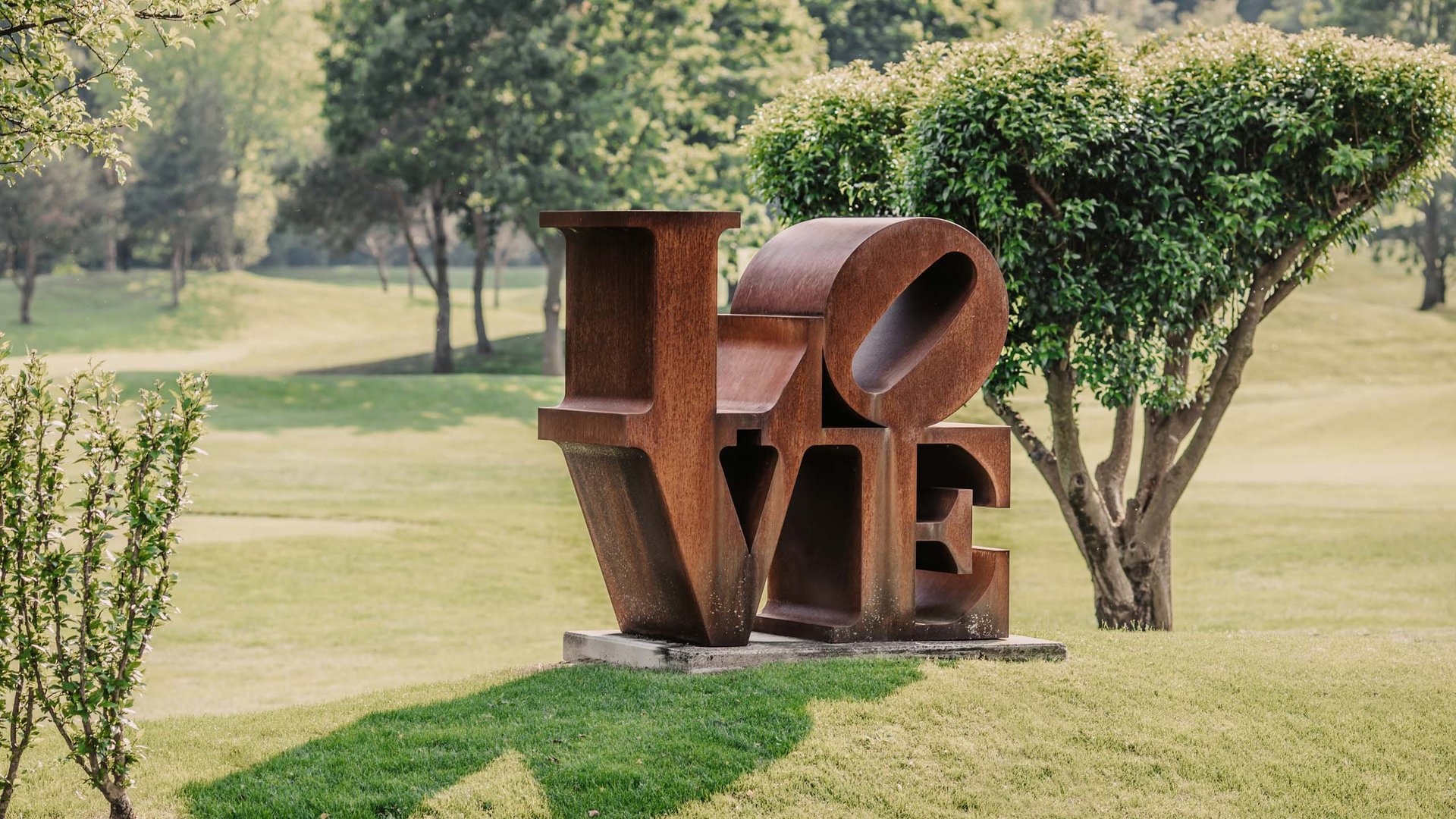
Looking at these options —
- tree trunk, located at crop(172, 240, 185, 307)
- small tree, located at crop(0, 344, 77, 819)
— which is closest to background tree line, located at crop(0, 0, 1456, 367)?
tree trunk, located at crop(172, 240, 185, 307)

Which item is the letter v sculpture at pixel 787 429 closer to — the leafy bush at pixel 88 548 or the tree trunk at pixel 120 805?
the leafy bush at pixel 88 548

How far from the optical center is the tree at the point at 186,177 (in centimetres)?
6347

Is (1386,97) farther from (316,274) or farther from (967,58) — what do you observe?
(316,274)

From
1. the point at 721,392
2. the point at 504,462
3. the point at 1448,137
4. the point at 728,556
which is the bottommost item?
the point at 504,462

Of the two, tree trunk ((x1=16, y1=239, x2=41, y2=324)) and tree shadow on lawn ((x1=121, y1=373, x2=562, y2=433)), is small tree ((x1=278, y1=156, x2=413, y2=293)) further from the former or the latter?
tree trunk ((x1=16, y1=239, x2=41, y2=324))

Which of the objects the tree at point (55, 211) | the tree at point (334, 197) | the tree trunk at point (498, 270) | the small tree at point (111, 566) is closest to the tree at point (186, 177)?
the tree at point (55, 211)

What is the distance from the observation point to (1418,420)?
37.5 meters

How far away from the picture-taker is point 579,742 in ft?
27.9

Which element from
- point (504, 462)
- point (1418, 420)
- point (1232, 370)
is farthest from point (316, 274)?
point (1232, 370)

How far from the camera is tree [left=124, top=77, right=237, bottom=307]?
63469 mm

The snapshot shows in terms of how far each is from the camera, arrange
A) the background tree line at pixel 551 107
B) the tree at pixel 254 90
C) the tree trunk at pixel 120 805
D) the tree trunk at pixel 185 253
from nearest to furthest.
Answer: the tree trunk at pixel 120 805
the background tree line at pixel 551 107
the tree trunk at pixel 185 253
the tree at pixel 254 90

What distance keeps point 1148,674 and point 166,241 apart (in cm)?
6383

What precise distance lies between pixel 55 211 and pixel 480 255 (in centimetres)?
1806

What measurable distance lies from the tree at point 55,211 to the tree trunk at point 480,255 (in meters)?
15.9
